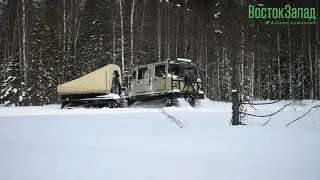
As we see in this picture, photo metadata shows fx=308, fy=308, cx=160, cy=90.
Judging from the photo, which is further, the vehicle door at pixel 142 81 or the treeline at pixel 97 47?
the treeline at pixel 97 47

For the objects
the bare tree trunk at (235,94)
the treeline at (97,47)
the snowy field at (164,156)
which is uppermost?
the treeline at (97,47)

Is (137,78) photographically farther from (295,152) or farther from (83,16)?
(83,16)

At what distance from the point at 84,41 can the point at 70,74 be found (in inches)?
196

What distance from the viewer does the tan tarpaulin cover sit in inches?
593

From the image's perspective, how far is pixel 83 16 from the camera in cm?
2725

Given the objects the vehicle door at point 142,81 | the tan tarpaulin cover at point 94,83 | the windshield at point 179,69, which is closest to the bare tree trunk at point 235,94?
the windshield at point 179,69

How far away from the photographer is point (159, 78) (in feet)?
47.4

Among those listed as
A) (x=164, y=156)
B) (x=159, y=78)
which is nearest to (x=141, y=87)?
(x=159, y=78)

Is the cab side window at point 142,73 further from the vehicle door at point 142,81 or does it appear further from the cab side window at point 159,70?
the cab side window at point 159,70

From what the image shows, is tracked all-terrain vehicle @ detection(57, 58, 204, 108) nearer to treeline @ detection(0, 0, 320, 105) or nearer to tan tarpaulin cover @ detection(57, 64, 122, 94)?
tan tarpaulin cover @ detection(57, 64, 122, 94)

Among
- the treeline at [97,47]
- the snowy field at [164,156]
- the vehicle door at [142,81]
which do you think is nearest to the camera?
the snowy field at [164,156]

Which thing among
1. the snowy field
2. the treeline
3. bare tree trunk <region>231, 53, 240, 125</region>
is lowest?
the snowy field

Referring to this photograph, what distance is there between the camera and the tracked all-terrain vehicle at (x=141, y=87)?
14102 mm

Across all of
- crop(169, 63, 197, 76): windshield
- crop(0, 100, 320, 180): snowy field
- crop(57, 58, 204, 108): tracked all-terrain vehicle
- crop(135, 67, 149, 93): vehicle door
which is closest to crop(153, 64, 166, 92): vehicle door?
crop(57, 58, 204, 108): tracked all-terrain vehicle
